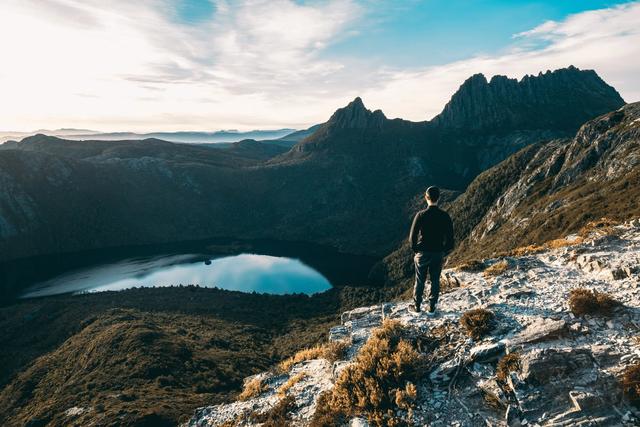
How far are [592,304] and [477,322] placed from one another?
141 inches

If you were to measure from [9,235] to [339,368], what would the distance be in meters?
181

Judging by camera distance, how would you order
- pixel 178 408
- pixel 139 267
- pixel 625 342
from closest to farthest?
pixel 625 342
pixel 178 408
pixel 139 267

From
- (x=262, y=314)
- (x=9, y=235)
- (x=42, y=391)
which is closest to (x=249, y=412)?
(x=42, y=391)

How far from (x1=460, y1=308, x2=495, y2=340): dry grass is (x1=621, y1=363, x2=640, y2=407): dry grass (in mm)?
3926

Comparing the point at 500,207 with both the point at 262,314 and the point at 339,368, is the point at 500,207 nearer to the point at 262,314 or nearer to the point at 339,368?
the point at 262,314

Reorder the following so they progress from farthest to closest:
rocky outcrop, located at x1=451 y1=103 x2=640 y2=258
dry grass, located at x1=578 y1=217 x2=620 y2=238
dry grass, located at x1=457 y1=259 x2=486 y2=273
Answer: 1. rocky outcrop, located at x1=451 y1=103 x2=640 y2=258
2. dry grass, located at x1=457 y1=259 x2=486 y2=273
3. dry grass, located at x1=578 y1=217 x2=620 y2=238

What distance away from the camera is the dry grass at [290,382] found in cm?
1463

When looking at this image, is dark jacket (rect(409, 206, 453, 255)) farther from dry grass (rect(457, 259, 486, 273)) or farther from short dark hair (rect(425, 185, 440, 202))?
dry grass (rect(457, 259, 486, 273))

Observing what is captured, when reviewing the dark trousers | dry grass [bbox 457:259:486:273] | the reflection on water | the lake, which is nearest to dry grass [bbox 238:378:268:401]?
the dark trousers

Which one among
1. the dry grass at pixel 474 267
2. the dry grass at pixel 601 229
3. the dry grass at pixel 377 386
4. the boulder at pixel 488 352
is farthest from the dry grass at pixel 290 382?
the dry grass at pixel 601 229

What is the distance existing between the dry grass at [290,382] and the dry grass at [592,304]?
34.8 ft

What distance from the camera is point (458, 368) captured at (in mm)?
11156

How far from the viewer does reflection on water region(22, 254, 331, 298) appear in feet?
355

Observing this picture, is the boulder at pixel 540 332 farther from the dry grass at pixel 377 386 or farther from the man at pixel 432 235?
the man at pixel 432 235
